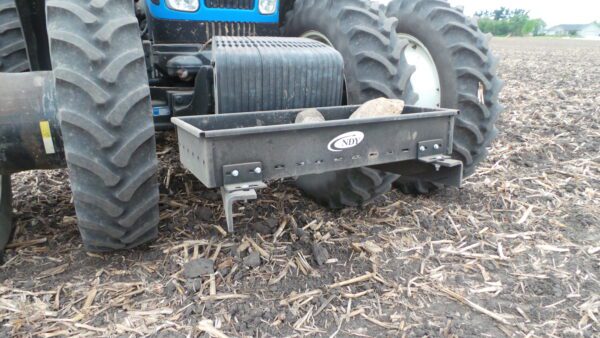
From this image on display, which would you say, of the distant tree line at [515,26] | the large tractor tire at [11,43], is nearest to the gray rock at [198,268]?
the large tractor tire at [11,43]

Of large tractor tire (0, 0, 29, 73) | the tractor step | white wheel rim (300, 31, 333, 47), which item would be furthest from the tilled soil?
white wheel rim (300, 31, 333, 47)

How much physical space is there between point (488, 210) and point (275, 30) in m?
2.23

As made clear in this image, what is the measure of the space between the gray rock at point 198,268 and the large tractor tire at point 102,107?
459 mm

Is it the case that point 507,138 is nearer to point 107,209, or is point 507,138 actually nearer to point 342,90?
point 342,90

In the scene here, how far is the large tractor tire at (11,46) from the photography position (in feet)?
13.3

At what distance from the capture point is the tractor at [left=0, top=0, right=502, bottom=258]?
86.7 inches

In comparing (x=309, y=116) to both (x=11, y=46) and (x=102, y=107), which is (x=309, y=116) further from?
(x=11, y=46)

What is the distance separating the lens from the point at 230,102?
2.65 m

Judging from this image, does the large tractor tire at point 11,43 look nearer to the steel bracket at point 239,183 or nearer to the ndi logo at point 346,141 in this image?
the steel bracket at point 239,183

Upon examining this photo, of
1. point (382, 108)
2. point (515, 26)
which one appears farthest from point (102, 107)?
point (515, 26)

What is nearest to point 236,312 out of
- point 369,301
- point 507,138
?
point 369,301

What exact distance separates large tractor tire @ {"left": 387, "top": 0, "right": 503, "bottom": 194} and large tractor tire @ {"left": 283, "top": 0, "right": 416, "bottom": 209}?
0.68 metres

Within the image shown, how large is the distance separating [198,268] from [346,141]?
44.3 inches

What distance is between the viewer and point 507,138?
555cm
